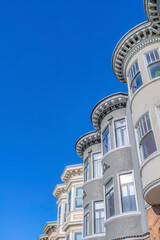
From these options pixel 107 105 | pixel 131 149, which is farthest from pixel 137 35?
pixel 131 149

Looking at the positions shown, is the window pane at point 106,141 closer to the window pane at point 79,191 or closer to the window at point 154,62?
the window at point 154,62

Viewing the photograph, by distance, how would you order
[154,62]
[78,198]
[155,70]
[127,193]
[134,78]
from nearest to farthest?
[155,70] < [154,62] < [127,193] < [134,78] < [78,198]

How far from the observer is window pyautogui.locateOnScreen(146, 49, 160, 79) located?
1205 centimetres

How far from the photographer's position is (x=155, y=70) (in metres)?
12.1

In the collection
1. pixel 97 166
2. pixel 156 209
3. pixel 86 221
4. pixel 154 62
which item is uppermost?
pixel 154 62

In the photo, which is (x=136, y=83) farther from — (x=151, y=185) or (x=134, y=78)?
(x=151, y=185)

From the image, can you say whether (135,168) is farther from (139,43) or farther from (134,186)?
(139,43)

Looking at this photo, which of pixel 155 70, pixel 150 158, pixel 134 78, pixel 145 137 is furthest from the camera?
pixel 134 78

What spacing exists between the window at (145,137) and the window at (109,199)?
3.62 meters

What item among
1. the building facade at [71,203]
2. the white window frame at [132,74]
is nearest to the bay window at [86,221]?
the building facade at [71,203]

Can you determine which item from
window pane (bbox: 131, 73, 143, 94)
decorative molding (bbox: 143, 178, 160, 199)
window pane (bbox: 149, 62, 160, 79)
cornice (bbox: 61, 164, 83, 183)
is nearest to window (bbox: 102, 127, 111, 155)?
window pane (bbox: 131, 73, 143, 94)

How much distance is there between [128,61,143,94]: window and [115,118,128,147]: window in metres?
2.63

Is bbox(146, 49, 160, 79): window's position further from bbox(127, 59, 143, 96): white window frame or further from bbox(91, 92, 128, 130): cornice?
bbox(91, 92, 128, 130): cornice

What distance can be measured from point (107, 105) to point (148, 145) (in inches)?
246
